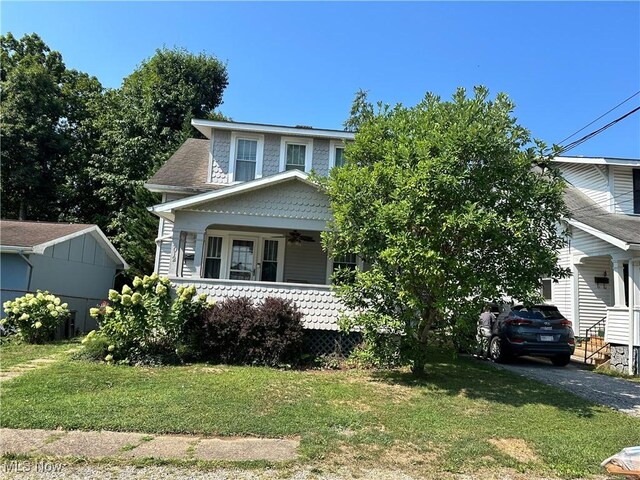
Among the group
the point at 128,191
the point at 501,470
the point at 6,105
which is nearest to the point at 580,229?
the point at 501,470

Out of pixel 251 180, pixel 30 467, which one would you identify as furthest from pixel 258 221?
pixel 30 467

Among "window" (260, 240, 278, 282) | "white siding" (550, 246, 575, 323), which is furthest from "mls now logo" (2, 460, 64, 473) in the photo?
"white siding" (550, 246, 575, 323)

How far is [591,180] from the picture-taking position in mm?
17344

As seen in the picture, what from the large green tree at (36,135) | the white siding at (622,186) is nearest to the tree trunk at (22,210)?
the large green tree at (36,135)

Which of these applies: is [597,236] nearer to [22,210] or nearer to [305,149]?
[305,149]

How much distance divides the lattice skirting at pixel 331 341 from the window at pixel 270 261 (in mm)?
4129

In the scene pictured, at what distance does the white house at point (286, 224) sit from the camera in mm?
11758

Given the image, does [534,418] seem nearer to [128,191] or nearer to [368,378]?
[368,378]

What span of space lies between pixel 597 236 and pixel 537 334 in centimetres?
394

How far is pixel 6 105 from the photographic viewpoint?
89.2ft

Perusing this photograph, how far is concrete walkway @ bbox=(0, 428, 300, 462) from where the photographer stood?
16.8 feet

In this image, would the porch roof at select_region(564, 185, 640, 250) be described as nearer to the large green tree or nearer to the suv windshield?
the suv windshield

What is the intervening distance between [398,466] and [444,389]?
11.6 ft

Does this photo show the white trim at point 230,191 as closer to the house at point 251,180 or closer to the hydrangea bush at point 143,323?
the house at point 251,180
